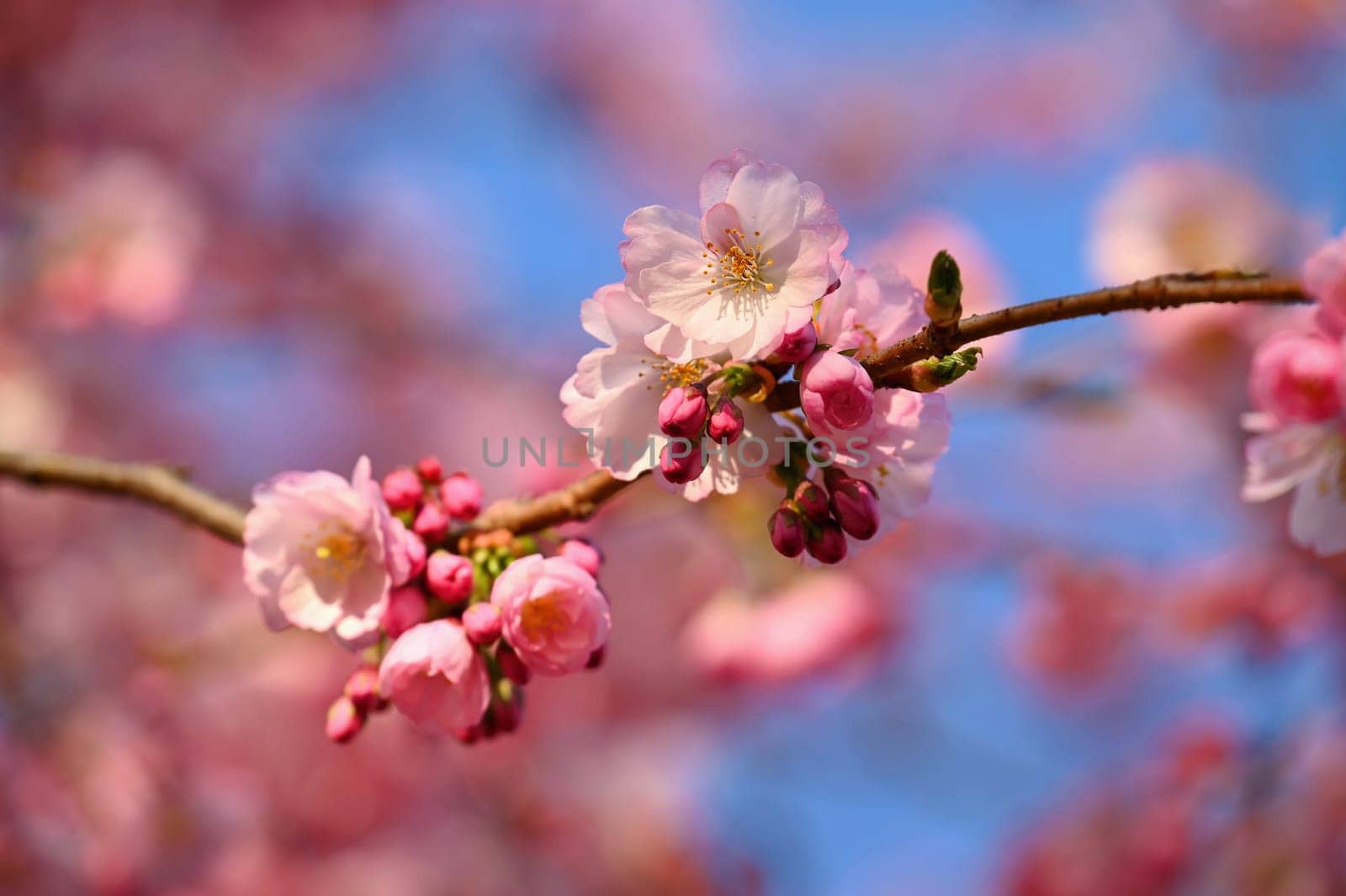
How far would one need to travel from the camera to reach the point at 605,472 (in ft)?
3.99

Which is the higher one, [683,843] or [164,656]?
[164,656]

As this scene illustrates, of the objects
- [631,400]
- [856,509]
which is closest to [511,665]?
[631,400]

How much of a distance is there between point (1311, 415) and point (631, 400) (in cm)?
82

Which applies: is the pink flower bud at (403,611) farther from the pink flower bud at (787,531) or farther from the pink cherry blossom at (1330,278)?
the pink cherry blossom at (1330,278)

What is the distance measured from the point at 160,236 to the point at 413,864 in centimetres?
286

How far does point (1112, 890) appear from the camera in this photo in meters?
3.54

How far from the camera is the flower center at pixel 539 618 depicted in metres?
1.19

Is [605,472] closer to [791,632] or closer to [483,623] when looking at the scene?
[483,623]

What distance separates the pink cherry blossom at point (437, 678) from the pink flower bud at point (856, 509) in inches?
18.0

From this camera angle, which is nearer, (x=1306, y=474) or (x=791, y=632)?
(x=1306, y=474)

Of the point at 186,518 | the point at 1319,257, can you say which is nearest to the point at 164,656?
→ the point at 186,518

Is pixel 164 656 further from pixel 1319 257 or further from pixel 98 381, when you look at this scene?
pixel 98 381

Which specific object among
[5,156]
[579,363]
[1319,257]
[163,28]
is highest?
[163,28]

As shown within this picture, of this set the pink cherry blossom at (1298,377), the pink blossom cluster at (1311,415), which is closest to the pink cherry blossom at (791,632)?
the pink blossom cluster at (1311,415)
